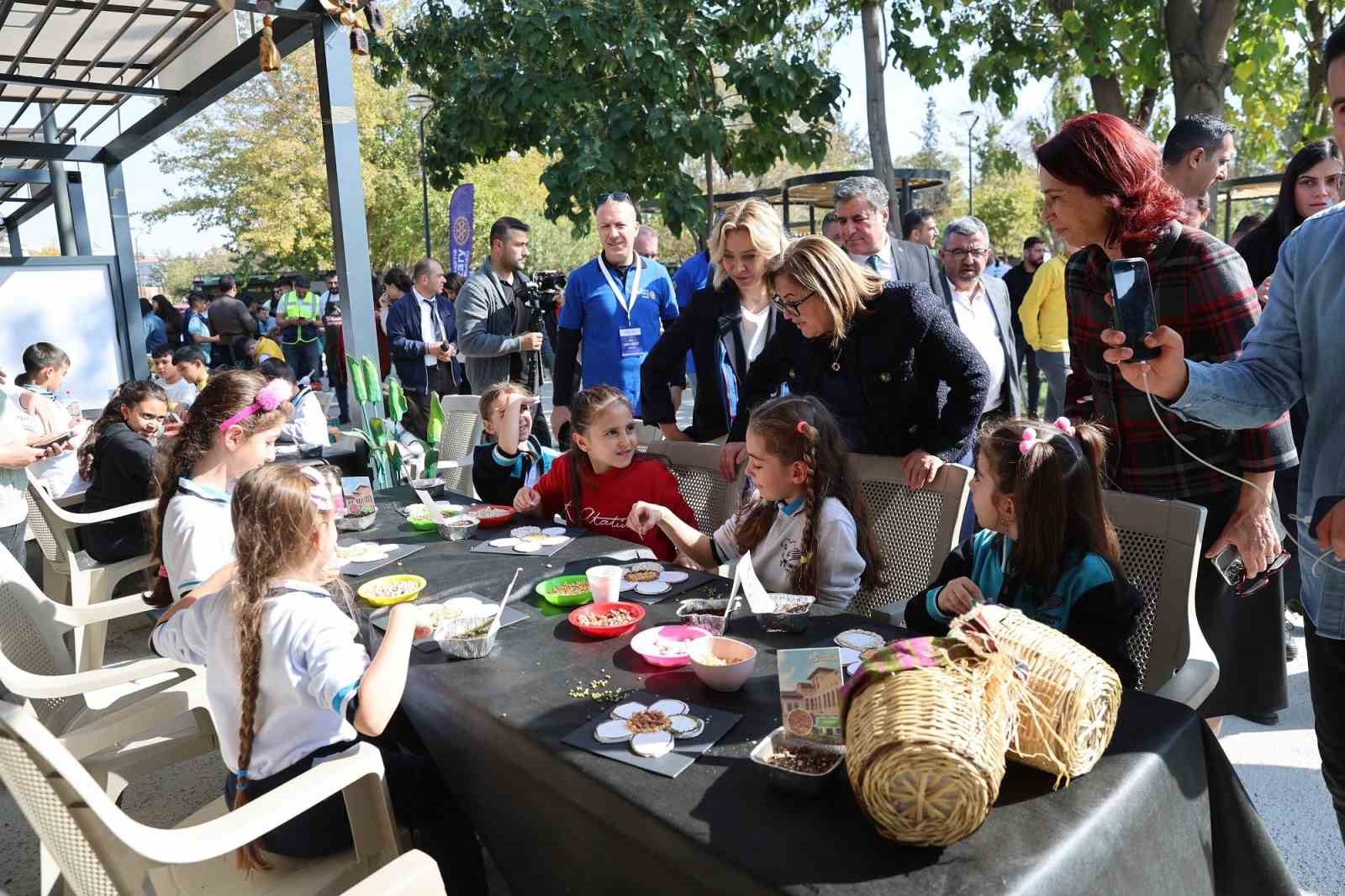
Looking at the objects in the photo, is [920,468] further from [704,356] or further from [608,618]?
[704,356]

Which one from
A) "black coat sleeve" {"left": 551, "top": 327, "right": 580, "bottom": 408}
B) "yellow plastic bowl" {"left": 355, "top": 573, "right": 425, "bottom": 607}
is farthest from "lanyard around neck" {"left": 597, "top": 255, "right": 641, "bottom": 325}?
"yellow plastic bowl" {"left": 355, "top": 573, "right": 425, "bottom": 607}

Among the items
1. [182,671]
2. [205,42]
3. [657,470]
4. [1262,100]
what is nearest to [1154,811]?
[657,470]

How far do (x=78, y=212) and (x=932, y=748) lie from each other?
414 inches

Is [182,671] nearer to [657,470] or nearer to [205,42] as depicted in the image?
[657,470]

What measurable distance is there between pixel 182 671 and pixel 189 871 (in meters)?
1.06

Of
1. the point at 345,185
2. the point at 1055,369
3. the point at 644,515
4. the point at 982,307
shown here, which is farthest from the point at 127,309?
the point at 1055,369

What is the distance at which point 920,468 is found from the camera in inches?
107

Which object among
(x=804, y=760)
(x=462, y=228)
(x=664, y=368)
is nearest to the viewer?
(x=804, y=760)

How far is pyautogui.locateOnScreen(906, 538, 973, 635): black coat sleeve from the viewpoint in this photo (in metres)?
2.10

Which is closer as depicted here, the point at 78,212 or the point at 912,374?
the point at 912,374

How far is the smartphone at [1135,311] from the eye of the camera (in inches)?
64.0

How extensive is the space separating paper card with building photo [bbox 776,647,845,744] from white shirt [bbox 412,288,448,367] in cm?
665

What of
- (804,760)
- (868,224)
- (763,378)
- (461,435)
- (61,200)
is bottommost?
(804,760)

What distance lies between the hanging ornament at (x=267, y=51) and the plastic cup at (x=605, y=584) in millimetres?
3628
